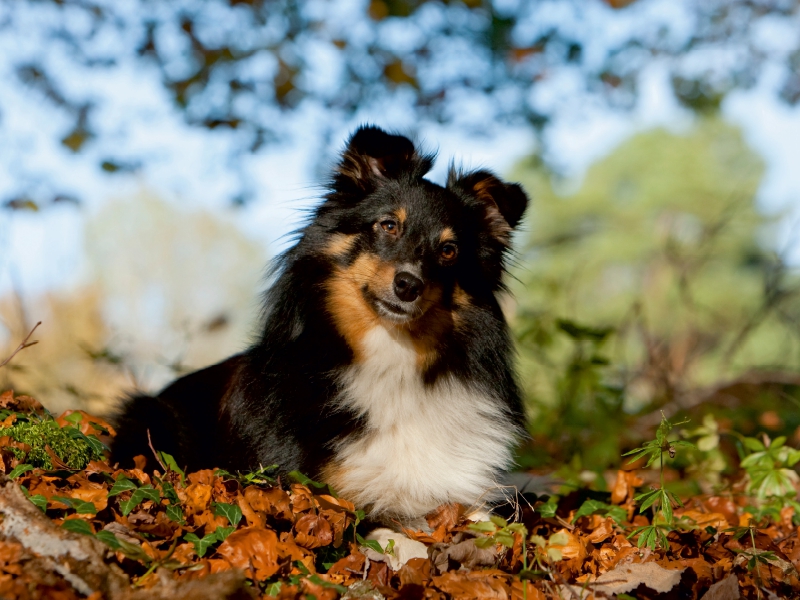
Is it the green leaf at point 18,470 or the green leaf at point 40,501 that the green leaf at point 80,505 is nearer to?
the green leaf at point 40,501

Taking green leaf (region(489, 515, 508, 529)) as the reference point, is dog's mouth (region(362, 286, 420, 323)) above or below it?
above

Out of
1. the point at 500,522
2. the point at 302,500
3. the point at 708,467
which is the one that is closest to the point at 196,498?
the point at 302,500

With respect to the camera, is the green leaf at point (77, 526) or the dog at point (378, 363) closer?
the green leaf at point (77, 526)

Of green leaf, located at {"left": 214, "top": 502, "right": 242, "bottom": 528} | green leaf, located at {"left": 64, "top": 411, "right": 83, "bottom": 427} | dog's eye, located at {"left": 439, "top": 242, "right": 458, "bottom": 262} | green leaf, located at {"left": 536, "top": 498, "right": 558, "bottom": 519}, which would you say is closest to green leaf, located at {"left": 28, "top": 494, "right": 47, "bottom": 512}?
green leaf, located at {"left": 214, "top": 502, "right": 242, "bottom": 528}

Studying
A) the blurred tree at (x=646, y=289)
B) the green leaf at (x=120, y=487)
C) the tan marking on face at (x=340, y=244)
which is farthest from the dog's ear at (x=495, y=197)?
the green leaf at (x=120, y=487)

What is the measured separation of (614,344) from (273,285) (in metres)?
5.30

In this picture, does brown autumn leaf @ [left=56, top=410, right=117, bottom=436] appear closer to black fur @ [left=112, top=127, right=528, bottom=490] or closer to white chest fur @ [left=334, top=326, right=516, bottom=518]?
black fur @ [left=112, top=127, right=528, bottom=490]

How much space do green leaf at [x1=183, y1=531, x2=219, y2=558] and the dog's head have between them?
134 centimetres

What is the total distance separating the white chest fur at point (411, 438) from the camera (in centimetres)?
326

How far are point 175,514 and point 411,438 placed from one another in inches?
46.5

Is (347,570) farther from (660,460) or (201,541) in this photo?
(660,460)

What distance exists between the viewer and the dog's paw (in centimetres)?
283

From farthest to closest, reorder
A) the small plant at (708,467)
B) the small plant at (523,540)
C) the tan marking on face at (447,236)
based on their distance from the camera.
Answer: the small plant at (708,467), the tan marking on face at (447,236), the small plant at (523,540)

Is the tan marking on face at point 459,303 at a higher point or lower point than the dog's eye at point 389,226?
lower
